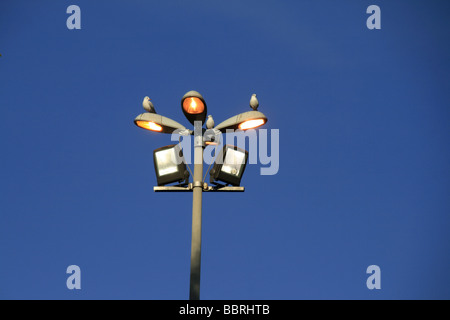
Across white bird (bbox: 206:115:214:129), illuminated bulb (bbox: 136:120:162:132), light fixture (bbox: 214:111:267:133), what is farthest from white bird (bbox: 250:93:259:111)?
illuminated bulb (bbox: 136:120:162:132)

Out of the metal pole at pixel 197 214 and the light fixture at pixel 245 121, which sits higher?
the light fixture at pixel 245 121

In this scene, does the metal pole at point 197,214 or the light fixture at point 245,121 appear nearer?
the metal pole at point 197,214

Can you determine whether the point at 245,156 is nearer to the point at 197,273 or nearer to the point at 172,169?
the point at 172,169

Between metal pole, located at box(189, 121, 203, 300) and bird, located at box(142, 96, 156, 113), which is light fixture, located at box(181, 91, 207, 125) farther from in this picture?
bird, located at box(142, 96, 156, 113)

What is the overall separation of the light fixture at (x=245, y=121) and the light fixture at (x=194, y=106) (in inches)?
13.8

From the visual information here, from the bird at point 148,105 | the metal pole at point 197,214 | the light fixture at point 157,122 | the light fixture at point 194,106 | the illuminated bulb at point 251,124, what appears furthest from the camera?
the bird at point 148,105

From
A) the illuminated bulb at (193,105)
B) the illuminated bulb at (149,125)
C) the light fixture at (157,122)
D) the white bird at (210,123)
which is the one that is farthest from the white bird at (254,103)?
the illuminated bulb at (149,125)

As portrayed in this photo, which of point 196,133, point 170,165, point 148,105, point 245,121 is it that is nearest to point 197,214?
point 170,165

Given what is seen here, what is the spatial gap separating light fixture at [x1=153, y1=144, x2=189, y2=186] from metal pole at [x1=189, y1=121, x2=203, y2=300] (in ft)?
0.72

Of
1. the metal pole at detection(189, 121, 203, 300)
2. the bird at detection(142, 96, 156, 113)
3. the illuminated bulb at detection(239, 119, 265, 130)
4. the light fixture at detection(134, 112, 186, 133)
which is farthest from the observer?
the bird at detection(142, 96, 156, 113)

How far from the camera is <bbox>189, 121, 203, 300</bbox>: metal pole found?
6172 mm

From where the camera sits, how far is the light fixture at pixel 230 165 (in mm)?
7055

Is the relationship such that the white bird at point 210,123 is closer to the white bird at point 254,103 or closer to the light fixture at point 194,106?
the light fixture at point 194,106
